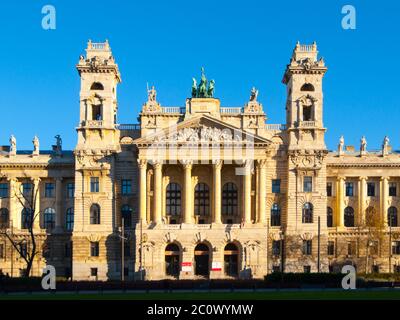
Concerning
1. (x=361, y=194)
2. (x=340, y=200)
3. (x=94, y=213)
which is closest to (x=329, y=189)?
(x=340, y=200)

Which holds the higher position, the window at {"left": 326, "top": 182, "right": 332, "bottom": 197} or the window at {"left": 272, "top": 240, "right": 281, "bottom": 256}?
the window at {"left": 326, "top": 182, "right": 332, "bottom": 197}

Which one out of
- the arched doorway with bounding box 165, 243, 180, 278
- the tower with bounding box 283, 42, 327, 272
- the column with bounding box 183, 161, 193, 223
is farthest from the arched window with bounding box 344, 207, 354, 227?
the arched doorway with bounding box 165, 243, 180, 278

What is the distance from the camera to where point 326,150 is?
3556 inches

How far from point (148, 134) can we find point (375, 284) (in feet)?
119

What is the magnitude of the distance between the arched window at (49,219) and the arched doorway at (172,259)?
1853 cm

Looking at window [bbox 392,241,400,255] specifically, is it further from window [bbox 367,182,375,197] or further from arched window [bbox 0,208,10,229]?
arched window [bbox 0,208,10,229]

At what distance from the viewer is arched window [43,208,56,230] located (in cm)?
9656

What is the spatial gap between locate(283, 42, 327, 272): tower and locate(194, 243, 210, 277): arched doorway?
10750 mm

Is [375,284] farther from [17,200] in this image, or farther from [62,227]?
[17,200]

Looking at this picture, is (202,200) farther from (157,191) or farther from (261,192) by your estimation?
(261,192)

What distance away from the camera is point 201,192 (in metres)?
91.8

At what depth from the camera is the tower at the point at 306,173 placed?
90000mm

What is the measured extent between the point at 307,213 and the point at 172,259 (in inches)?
740
